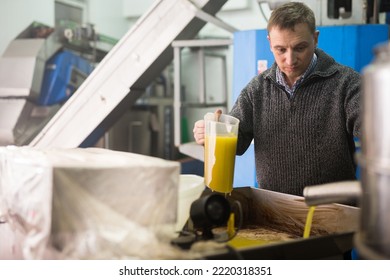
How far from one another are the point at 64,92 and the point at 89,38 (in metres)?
0.63

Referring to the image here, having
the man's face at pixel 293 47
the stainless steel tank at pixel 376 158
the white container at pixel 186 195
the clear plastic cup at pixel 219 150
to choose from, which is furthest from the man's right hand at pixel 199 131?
the stainless steel tank at pixel 376 158

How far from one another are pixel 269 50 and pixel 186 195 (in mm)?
1440

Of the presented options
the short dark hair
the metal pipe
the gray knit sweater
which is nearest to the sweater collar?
the gray knit sweater

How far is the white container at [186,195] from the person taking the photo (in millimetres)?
955

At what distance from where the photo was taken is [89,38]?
399 cm

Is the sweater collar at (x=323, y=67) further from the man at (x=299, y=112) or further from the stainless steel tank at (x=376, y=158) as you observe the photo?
the stainless steel tank at (x=376, y=158)

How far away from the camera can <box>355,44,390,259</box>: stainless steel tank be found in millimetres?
562

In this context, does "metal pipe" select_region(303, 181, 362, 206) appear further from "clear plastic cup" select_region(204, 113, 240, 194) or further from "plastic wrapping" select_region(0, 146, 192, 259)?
"clear plastic cup" select_region(204, 113, 240, 194)

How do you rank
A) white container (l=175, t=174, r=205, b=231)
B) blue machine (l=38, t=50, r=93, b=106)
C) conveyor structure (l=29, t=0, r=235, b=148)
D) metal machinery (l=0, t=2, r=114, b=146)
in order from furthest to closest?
blue machine (l=38, t=50, r=93, b=106) → metal machinery (l=0, t=2, r=114, b=146) → conveyor structure (l=29, t=0, r=235, b=148) → white container (l=175, t=174, r=205, b=231)

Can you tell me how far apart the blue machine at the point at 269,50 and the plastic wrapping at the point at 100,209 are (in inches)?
58.5

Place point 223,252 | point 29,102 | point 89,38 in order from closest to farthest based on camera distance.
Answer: point 223,252, point 29,102, point 89,38

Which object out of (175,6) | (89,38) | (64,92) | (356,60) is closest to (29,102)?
(64,92)

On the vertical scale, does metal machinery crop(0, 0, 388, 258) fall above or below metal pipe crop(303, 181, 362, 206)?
above
